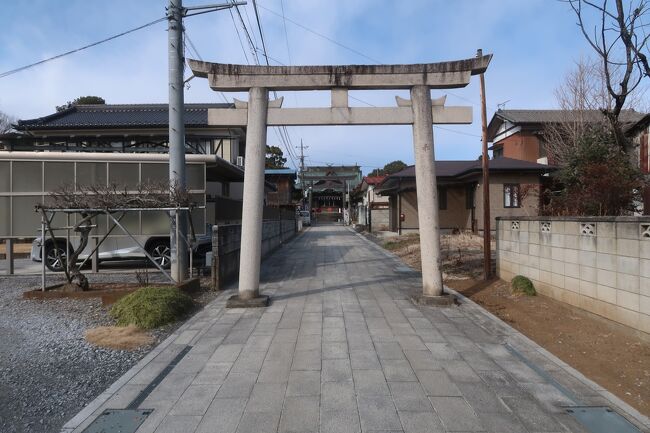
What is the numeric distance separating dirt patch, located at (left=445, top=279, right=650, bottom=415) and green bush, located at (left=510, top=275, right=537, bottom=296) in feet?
0.45

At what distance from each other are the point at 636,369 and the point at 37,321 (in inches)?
329

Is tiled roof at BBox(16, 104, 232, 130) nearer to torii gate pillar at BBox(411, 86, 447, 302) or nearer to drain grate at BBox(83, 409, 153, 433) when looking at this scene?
torii gate pillar at BBox(411, 86, 447, 302)

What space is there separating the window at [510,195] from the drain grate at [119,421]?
22.0 meters

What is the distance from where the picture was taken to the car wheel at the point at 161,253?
1217cm

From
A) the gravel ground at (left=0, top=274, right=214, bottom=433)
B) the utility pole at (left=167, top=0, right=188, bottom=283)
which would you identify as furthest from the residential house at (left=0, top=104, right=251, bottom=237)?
the gravel ground at (left=0, top=274, right=214, bottom=433)

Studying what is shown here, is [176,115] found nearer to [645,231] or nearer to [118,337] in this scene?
[118,337]

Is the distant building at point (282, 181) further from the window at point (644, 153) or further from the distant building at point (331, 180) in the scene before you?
the window at point (644, 153)

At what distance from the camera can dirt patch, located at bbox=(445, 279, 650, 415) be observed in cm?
468

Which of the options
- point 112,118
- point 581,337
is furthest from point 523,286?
point 112,118

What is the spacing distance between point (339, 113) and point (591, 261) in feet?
16.1

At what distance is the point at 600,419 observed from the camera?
3789mm

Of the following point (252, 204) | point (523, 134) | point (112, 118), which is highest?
point (523, 134)

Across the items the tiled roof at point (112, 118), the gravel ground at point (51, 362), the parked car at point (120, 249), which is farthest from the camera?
the tiled roof at point (112, 118)

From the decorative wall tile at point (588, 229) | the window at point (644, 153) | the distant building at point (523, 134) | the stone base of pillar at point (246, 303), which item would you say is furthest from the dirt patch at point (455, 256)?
the distant building at point (523, 134)
